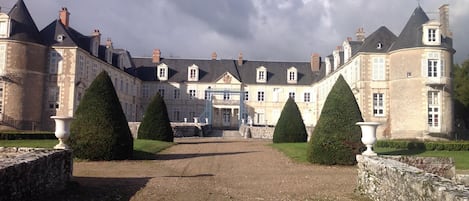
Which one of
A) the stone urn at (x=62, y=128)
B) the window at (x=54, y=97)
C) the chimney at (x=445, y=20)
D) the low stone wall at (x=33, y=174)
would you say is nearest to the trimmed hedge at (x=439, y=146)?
the chimney at (x=445, y=20)

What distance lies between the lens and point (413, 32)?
28844 mm

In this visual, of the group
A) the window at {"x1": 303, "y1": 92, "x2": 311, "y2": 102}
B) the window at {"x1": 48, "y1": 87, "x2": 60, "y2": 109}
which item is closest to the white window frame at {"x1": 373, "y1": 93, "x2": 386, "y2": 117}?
the window at {"x1": 303, "y1": 92, "x2": 311, "y2": 102}

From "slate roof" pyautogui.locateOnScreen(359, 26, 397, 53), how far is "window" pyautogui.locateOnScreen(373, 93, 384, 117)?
126 inches

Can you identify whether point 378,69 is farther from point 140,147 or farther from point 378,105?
point 140,147

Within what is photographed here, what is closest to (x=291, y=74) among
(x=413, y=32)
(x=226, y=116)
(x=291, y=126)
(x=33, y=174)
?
(x=226, y=116)

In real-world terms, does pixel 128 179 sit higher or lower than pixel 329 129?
lower

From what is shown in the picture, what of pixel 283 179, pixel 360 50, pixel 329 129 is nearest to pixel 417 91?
pixel 360 50

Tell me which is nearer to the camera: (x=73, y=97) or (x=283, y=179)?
(x=283, y=179)

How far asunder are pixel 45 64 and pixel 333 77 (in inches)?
898

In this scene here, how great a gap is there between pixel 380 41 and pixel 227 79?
57.3ft

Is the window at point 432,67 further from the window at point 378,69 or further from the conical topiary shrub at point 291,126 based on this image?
the conical topiary shrub at point 291,126

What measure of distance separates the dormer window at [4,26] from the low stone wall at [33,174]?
22.6 metres

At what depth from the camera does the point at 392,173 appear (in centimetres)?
579

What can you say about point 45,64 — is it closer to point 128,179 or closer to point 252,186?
point 128,179
